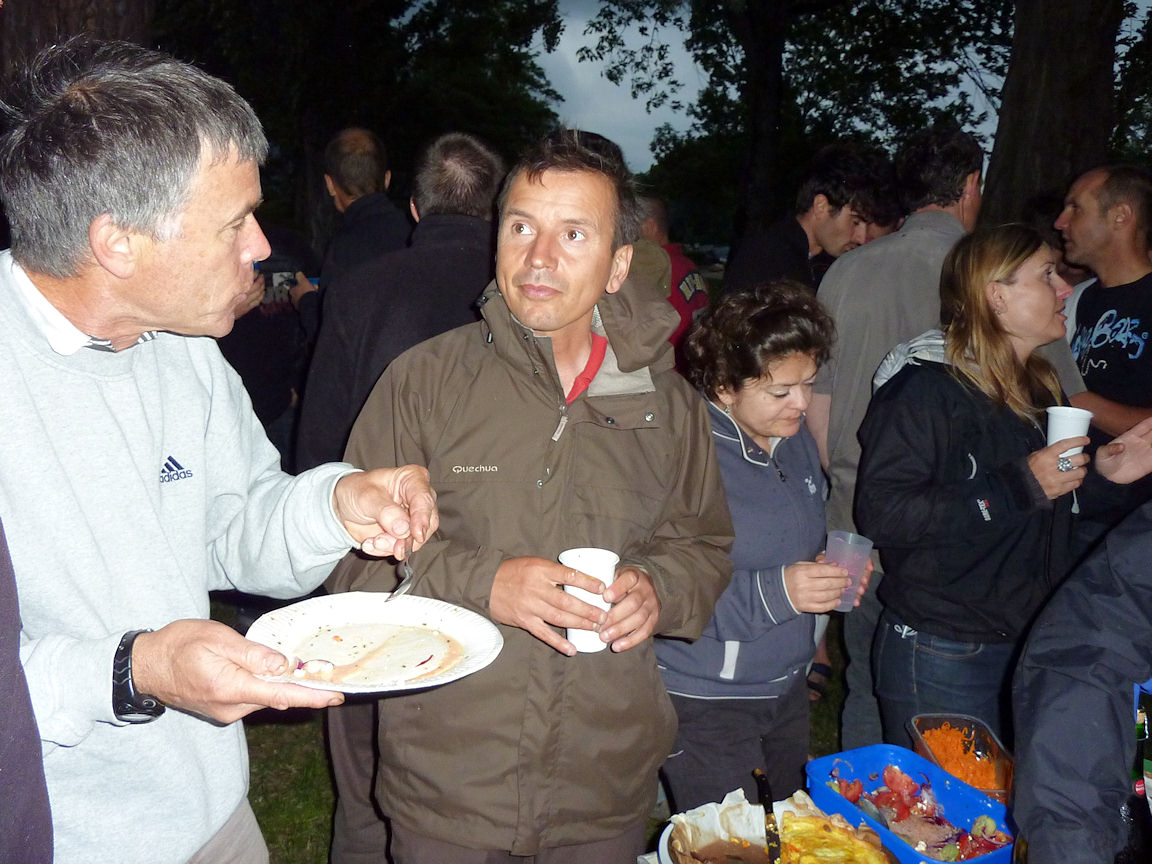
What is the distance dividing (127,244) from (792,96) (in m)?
28.5

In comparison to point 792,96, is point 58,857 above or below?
below

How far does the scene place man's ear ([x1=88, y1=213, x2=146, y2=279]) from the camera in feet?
5.53

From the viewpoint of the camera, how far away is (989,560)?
3.24 metres

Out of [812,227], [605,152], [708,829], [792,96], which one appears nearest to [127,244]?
[605,152]

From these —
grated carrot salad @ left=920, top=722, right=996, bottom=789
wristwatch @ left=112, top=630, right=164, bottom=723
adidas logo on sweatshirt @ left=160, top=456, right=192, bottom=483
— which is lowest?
grated carrot salad @ left=920, top=722, right=996, bottom=789

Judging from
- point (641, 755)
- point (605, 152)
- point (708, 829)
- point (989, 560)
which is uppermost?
point (605, 152)

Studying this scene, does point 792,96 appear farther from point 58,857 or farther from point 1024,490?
point 58,857

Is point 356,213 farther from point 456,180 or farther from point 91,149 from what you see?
point 91,149

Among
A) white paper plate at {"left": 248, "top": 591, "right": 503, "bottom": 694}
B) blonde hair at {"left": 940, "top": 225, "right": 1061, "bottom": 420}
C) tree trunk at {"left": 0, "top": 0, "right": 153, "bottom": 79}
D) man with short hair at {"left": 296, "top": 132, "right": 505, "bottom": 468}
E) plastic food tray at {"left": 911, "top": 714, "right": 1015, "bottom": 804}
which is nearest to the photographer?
white paper plate at {"left": 248, "top": 591, "right": 503, "bottom": 694}

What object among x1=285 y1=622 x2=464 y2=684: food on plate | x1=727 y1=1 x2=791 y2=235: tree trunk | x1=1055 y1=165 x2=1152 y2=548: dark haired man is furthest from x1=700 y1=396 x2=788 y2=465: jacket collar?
x1=727 y1=1 x2=791 y2=235: tree trunk

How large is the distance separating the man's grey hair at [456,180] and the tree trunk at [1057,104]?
6.68 metres

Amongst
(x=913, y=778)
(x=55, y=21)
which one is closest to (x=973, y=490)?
(x=913, y=778)

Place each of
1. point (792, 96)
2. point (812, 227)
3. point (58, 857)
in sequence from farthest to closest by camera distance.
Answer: point (792, 96) → point (812, 227) → point (58, 857)

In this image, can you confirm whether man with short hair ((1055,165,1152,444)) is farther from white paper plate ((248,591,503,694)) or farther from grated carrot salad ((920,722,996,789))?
white paper plate ((248,591,503,694))
